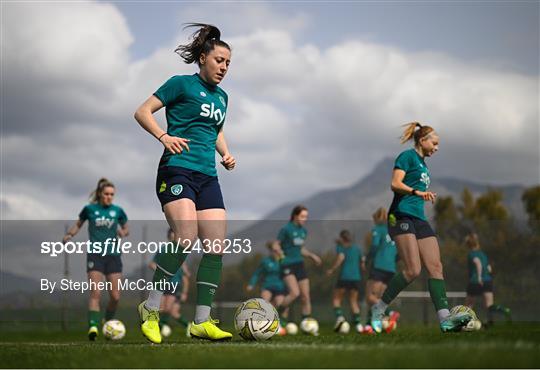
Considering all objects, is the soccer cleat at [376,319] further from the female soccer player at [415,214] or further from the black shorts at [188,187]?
the black shorts at [188,187]

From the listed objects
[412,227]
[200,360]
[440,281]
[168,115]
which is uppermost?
[168,115]

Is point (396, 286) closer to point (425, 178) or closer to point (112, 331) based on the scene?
point (425, 178)

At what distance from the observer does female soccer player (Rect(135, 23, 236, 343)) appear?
6.90 m

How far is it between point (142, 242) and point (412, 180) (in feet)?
41.9

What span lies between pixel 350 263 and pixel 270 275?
5.65ft

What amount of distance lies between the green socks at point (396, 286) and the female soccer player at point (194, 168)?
356 cm

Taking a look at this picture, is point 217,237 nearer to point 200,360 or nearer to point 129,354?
point 129,354

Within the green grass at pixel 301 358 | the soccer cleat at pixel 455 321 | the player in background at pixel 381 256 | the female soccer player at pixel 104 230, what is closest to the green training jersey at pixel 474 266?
the player in background at pixel 381 256

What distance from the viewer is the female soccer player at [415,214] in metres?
9.32

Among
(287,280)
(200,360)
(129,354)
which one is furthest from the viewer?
(287,280)

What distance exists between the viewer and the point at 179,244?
6.99 meters

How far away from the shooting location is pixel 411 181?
958 cm

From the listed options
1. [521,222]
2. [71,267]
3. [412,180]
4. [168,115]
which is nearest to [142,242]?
[71,267]

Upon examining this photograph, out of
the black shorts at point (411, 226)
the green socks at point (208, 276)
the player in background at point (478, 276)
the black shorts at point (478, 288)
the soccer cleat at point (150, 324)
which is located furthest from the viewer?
the black shorts at point (478, 288)
